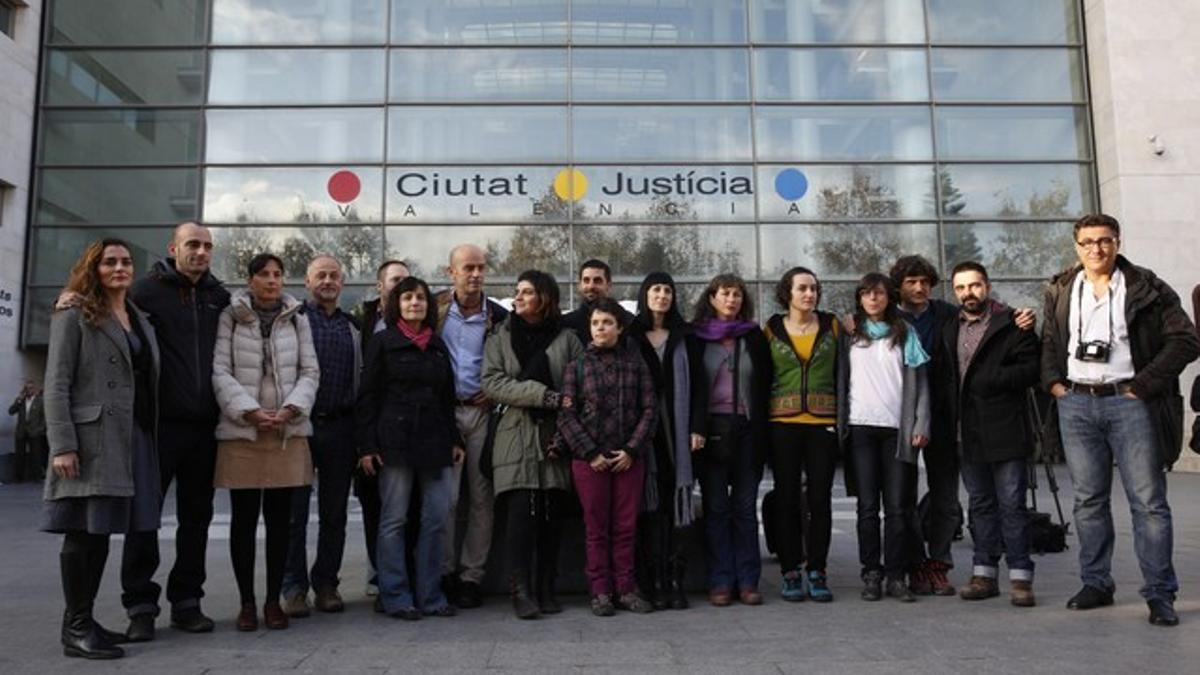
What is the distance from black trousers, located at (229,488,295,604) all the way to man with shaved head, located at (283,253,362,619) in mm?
280

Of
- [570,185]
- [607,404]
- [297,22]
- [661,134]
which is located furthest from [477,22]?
[607,404]

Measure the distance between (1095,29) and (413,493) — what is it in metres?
16.5

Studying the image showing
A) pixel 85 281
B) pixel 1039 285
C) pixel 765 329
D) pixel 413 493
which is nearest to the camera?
pixel 85 281

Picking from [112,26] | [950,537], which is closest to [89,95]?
[112,26]

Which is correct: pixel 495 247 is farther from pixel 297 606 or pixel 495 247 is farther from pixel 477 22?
pixel 297 606

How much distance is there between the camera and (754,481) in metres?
5.30

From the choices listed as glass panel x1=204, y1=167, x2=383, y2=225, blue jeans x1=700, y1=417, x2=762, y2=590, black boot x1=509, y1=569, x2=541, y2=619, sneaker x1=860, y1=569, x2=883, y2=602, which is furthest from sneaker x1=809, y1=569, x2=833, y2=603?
glass panel x1=204, y1=167, x2=383, y2=225

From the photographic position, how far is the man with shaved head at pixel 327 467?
5.18m

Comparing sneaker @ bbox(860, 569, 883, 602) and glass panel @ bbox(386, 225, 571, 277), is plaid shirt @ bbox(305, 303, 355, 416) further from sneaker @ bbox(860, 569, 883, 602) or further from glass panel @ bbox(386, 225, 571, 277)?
glass panel @ bbox(386, 225, 571, 277)

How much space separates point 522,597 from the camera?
194 inches

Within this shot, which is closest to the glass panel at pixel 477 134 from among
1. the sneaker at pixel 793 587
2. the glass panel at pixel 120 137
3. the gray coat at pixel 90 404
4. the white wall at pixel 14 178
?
the glass panel at pixel 120 137

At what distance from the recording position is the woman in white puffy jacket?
466 centimetres

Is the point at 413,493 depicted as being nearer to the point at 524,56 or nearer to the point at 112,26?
the point at 524,56

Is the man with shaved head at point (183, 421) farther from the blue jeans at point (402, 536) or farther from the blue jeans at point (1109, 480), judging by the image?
the blue jeans at point (1109, 480)
